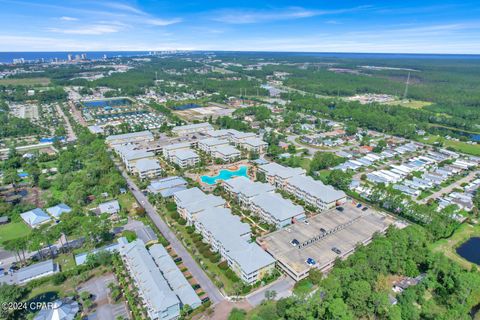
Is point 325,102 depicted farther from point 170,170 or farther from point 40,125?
point 40,125

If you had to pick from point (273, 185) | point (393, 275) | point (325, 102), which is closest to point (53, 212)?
point (273, 185)

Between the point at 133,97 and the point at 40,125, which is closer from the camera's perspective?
the point at 40,125

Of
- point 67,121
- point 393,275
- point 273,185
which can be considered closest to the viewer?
point 393,275

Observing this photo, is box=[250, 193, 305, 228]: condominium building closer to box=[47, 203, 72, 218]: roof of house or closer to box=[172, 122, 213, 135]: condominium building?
box=[47, 203, 72, 218]: roof of house

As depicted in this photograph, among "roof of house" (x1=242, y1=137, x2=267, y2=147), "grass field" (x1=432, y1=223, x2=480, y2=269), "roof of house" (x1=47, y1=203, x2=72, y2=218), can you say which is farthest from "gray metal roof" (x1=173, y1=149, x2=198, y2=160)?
"grass field" (x1=432, y1=223, x2=480, y2=269)

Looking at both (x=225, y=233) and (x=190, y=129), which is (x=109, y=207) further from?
(x=190, y=129)
